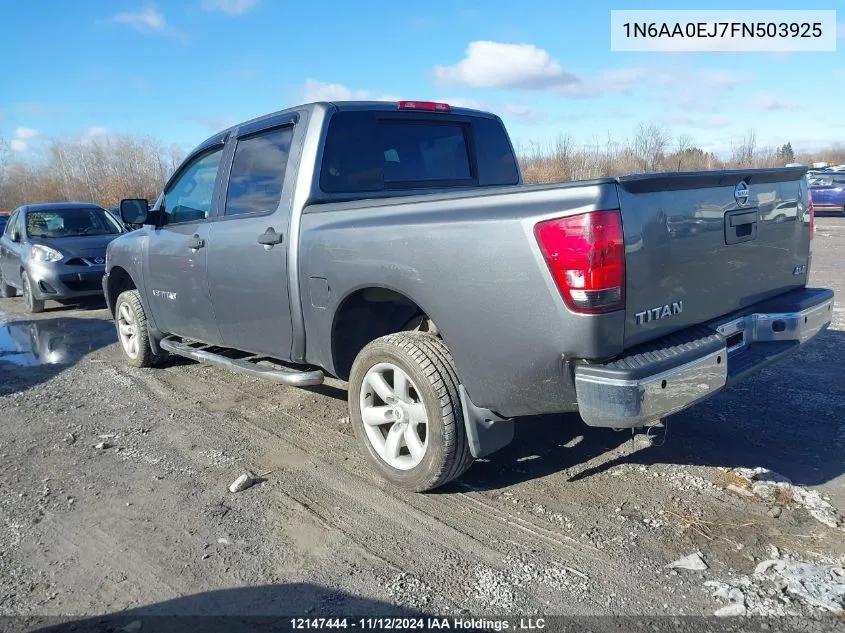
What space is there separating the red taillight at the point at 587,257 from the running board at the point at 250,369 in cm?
186

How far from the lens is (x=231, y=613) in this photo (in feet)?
8.36

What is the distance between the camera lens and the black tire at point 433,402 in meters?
3.15

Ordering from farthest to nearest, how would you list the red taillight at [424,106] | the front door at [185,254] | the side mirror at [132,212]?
1. the side mirror at [132,212]
2. the front door at [185,254]
3. the red taillight at [424,106]

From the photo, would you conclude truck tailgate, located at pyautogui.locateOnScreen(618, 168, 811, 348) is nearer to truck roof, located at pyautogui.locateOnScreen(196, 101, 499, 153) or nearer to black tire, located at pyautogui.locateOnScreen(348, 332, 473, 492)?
black tire, located at pyautogui.locateOnScreen(348, 332, 473, 492)

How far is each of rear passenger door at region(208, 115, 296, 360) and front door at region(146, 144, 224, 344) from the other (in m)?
0.19

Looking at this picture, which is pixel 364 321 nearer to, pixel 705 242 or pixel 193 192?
pixel 705 242

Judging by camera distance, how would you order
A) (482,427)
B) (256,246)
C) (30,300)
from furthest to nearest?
1. (30,300)
2. (256,246)
3. (482,427)

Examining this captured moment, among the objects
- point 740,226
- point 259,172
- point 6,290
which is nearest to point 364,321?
point 259,172

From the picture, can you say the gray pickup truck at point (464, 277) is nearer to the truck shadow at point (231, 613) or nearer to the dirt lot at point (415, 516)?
the dirt lot at point (415, 516)

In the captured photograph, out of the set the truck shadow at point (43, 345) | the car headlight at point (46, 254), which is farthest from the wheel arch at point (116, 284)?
the car headlight at point (46, 254)

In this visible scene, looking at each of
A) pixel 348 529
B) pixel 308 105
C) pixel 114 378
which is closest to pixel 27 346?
pixel 114 378

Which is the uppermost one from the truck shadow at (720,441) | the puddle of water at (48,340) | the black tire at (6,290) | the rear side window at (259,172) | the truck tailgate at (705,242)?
the rear side window at (259,172)

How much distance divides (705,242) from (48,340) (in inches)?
302

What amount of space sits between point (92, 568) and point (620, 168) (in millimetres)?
25461
